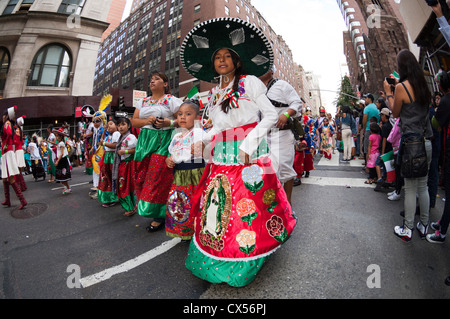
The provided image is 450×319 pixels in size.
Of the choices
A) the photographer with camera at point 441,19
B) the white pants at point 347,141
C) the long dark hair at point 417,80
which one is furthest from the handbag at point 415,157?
the white pants at point 347,141

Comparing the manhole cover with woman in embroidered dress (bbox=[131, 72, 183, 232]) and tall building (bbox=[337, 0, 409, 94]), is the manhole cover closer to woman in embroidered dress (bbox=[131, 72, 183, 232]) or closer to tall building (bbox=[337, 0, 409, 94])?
woman in embroidered dress (bbox=[131, 72, 183, 232])

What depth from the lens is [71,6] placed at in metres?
18.5

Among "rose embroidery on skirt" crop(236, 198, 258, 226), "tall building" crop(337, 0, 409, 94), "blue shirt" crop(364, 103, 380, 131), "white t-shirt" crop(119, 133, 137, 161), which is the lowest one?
"rose embroidery on skirt" crop(236, 198, 258, 226)

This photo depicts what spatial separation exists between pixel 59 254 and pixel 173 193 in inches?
64.4

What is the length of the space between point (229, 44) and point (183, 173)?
1.54 metres

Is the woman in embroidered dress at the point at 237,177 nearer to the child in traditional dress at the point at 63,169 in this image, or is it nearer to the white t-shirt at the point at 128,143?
the white t-shirt at the point at 128,143

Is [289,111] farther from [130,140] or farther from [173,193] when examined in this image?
[130,140]

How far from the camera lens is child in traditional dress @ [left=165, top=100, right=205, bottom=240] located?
2.48 m

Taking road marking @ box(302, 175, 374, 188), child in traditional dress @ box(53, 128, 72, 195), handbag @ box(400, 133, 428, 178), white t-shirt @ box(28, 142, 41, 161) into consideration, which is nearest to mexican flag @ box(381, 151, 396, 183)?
handbag @ box(400, 133, 428, 178)

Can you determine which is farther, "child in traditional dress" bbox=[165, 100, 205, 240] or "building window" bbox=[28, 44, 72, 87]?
"building window" bbox=[28, 44, 72, 87]

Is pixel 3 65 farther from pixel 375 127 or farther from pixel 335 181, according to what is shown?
pixel 375 127

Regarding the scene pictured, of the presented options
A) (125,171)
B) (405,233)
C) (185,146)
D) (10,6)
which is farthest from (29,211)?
(10,6)

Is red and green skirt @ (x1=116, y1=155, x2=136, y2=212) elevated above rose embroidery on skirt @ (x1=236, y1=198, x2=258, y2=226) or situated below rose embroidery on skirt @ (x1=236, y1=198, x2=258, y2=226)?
below

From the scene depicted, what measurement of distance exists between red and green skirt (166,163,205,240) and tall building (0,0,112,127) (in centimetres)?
2128
